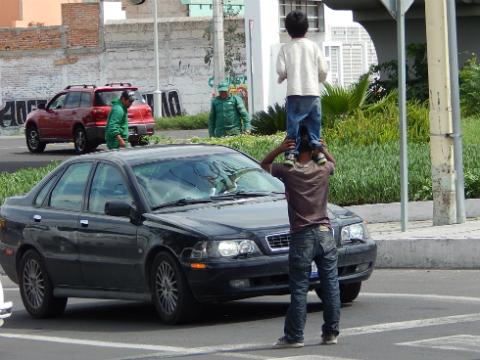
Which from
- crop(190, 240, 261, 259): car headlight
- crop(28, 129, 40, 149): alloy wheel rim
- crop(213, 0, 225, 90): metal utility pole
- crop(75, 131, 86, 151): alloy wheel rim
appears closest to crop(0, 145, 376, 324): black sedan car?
crop(190, 240, 261, 259): car headlight

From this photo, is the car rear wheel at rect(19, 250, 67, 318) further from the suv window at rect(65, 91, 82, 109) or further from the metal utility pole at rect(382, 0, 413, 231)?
the suv window at rect(65, 91, 82, 109)

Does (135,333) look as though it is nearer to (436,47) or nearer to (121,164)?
(121,164)

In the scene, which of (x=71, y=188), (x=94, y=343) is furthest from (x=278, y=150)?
(x=71, y=188)

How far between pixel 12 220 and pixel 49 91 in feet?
150

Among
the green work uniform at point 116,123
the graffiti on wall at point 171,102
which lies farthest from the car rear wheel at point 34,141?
the green work uniform at point 116,123

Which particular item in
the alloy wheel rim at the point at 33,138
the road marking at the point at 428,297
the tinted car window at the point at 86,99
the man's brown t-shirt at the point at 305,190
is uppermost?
the tinted car window at the point at 86,99

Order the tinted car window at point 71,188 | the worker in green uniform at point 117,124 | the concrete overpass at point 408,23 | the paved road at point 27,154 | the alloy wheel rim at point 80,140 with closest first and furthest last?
the tinted car window at point 71,188
the worker in green uniform at point 117,124
the concrete overpass at point 408,23
the paved road at point 27,154
the alloy wheel rim at point 80,140

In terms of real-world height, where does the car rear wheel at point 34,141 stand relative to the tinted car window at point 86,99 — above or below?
below

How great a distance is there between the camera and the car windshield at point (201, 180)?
12570mm

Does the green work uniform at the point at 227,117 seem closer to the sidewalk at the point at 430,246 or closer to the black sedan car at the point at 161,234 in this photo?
the sidewalk at the point at 430,246

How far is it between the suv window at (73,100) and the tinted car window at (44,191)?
2518 centimetres

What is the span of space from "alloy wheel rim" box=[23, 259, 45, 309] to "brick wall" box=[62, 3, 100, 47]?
45744mm

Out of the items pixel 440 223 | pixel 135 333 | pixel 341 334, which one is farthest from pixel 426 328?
pixel 440 223

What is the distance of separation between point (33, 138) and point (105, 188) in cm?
2747
